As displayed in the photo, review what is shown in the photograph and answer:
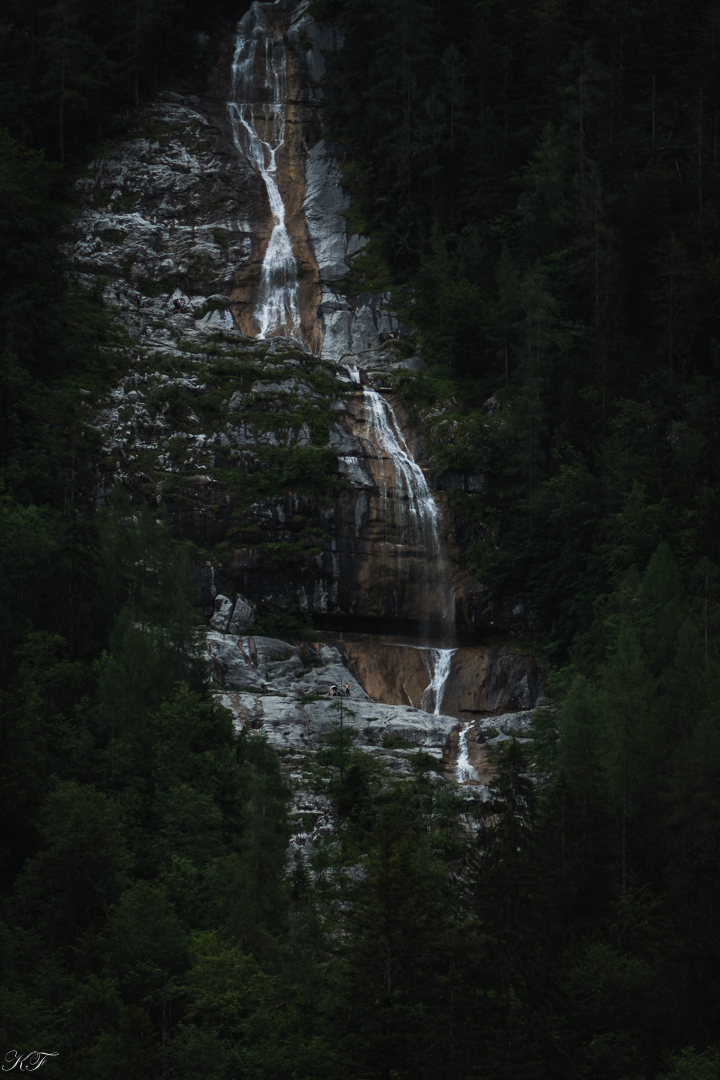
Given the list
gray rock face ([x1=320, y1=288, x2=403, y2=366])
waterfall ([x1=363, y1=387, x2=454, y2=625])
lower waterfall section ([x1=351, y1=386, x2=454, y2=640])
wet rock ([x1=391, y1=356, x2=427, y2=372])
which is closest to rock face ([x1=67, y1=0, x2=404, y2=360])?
gray rock face ([x1=320, y1=288, x2=403, y2=366])

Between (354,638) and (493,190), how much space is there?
117 ft

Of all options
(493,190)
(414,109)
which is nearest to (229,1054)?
(493,190)

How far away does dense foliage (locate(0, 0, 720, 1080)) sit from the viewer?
83.3 ft

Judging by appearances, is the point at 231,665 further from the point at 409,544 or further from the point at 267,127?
the point at 267,127

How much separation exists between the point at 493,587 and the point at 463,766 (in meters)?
12.8

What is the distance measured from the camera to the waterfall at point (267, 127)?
2896 inches

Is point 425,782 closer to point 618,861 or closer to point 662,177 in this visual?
point 618,861

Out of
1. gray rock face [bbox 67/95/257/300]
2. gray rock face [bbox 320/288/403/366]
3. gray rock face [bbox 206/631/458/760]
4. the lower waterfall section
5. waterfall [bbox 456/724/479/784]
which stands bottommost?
waterfall [bbox 456/724/479/784]

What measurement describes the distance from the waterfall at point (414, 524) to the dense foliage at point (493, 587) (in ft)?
6.72

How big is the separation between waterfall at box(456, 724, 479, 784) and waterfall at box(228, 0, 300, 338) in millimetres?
33362

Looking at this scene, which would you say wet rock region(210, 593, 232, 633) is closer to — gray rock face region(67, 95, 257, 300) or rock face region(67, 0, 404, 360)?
rock face region(67, 0, 404, 360)

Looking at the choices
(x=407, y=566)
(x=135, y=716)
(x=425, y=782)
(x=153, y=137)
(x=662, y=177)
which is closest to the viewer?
(x=135, y=716)

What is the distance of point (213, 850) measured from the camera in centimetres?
3569

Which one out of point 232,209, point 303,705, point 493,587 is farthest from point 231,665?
point 232,209
